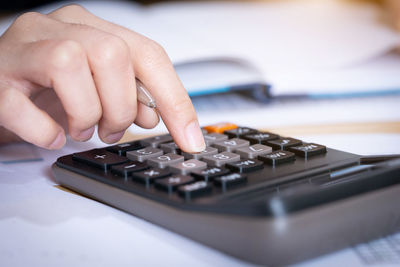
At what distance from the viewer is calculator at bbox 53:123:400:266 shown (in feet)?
0.87

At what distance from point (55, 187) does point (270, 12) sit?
2.08ft

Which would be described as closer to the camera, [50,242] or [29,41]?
[50,242]

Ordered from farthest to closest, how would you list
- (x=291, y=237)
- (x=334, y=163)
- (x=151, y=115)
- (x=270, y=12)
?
(x=270, y=12) → (x=151, y=115) → (x=334, y=163) → (x=291, y=237)

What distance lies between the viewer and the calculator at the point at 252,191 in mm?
264

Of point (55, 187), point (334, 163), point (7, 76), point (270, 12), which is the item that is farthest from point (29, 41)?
point (270, 12)

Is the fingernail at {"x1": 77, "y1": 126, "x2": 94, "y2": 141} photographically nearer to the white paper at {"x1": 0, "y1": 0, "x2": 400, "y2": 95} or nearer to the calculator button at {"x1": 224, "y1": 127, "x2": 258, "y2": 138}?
the calculator button at {"x1": 224, "y1": 127, "x2": 258, "y2": 138}

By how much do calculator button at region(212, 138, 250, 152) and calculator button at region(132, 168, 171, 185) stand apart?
9cm

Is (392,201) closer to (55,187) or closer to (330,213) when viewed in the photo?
(330,213)

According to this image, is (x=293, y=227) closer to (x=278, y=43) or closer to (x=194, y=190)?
(x=194, y=190)

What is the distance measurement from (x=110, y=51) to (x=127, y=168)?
0.10 metres

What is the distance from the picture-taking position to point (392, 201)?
0.99 ft

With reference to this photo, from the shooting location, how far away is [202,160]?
408mm

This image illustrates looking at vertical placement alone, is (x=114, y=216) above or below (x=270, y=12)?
below

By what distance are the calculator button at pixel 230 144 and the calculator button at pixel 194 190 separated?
112 mm
